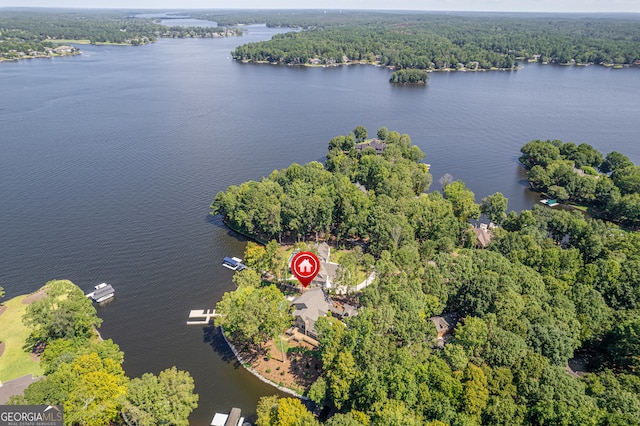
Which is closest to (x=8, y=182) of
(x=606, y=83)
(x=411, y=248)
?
(x=411, y=248)

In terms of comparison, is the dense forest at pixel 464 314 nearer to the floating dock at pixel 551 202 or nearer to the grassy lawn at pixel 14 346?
the floating dock at pixel 551 202

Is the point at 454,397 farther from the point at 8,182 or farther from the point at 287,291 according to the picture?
the point at 8,182

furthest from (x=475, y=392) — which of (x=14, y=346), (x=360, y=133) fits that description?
(x=360, y=133)

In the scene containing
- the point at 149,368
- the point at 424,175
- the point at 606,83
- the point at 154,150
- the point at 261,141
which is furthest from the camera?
the point at 606,83

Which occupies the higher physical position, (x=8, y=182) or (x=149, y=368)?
(x=8, y=182)

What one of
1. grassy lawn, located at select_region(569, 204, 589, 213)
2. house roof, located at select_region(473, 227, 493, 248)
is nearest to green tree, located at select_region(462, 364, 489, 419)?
house roof, located at select_region(473, 227, 493, 248)

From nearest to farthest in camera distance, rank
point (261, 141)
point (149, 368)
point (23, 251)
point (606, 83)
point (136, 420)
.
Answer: point (136, 420) → point (149, 368) → point (23, 251) → point (261, 141) → point (606, 83)

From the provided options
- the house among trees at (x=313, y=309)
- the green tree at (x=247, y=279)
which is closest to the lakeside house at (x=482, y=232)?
the house among trees at (x=313, y=309)
